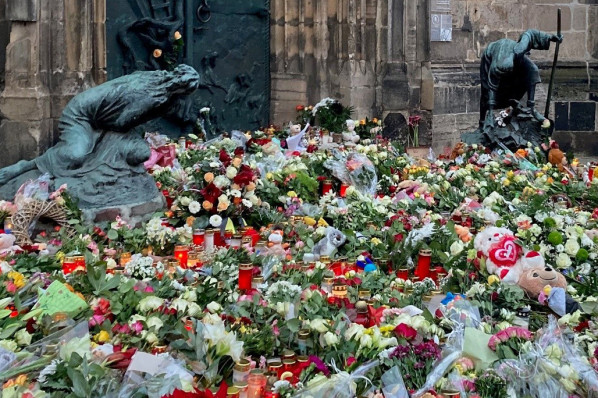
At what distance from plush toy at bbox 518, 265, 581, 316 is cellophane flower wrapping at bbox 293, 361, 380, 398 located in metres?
1.46

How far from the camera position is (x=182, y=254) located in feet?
18.7

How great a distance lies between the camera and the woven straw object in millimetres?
5949

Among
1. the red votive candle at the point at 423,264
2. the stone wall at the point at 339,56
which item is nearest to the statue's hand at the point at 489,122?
the stone wall at the point at 339,56

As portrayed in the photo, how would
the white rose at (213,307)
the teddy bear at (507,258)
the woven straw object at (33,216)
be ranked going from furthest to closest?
1. the woven straw object at (33,216)
2. the teddy bear at (507,258)
3. the white rose at (213,307)

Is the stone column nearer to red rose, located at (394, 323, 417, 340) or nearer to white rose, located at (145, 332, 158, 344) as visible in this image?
white rose, located at (145, 332, 158, 344)

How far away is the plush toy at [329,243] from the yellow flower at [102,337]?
2040 millimetres

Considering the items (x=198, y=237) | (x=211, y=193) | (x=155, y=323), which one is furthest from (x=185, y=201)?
(x=155, y=323)

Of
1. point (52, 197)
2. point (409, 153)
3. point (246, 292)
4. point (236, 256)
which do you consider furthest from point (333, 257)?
point (409, 153)

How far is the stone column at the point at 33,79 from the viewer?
800cm

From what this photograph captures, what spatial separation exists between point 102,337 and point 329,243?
7.88 feet

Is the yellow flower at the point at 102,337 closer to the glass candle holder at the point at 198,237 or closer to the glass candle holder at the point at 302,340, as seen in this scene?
the glass candle holder at the point at 302,340

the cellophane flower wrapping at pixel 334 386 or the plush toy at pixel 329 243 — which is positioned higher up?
the plush toy at pixel 329 243

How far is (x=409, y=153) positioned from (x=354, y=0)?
5.81 ft

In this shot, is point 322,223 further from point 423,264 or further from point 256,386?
point 256,386
